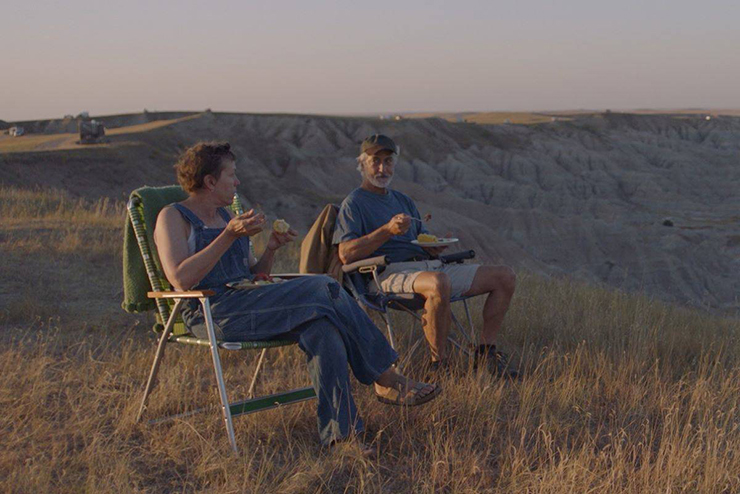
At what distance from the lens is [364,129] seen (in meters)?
64.0

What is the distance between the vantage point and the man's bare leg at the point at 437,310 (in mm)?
4805

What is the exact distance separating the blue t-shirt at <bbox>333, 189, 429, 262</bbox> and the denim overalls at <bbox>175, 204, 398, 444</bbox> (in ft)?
4.16

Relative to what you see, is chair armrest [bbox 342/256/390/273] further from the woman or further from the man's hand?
the woman

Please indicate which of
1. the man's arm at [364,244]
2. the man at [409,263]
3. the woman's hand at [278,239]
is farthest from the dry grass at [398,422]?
the woman's hand at [278,239]

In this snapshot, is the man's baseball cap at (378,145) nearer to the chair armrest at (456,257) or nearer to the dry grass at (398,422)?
the chair armrest at (456,257)

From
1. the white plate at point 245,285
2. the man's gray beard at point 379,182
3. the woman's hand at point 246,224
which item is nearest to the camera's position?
the woman's hand at point 246,224

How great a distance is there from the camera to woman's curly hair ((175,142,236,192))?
4.04m

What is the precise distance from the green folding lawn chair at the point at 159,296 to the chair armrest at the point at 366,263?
98 cm

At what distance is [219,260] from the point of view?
4121 mm

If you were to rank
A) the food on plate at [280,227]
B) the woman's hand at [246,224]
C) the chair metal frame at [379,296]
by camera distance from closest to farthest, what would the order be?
the woman's hand at [246,224]
the food on plate at [280,227]
the chair metal frame at [379,296]

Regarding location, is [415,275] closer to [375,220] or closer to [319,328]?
[375,220]

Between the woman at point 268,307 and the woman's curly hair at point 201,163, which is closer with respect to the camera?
the woman at point 268,307

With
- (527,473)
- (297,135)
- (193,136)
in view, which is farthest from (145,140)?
(527,473)

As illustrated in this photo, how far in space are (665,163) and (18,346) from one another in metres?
78.7
